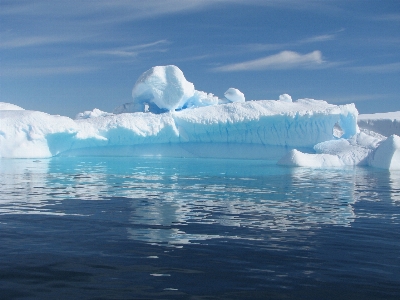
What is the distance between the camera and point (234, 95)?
30.6m

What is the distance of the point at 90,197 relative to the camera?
821 cm

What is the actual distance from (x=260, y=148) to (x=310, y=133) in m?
2.77

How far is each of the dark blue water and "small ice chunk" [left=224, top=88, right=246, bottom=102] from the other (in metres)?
22.3

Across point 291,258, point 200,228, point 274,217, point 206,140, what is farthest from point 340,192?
point 206,140

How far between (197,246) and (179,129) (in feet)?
68.9

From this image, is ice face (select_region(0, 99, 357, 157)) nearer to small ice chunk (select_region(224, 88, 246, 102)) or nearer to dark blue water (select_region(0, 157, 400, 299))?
small ice chunk (select_region(224, 88, 246, 102))

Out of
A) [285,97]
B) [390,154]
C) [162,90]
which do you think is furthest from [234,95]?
[390,154]

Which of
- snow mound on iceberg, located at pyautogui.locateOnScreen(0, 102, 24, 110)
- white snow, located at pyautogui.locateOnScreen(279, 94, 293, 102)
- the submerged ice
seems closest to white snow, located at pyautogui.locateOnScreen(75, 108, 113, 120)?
snow mound on iceberg, located at pyautogui.locateOnScreen(0, 102, 24, 110)

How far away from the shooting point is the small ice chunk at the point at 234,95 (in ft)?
100

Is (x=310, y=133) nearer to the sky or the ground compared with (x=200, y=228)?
nearer to the sky

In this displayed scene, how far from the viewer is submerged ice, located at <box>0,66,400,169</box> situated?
2256 cm

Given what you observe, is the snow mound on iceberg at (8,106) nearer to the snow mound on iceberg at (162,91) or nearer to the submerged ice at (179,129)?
the submerged ice at (179,129)

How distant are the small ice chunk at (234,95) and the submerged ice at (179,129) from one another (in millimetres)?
4251

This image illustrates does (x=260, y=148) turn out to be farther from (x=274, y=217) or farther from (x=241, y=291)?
(x=241, y=291)
